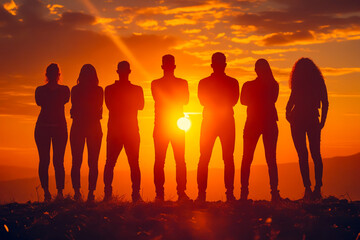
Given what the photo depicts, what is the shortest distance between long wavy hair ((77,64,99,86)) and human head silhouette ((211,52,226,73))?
3.08m

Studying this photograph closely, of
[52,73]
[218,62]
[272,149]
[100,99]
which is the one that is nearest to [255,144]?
[272,149]

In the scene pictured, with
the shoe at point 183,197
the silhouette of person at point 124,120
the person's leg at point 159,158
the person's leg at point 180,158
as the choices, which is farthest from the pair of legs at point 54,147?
the shoe at point 183,197

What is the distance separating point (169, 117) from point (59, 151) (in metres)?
3.21

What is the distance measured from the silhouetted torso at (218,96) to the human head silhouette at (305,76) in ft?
6.46

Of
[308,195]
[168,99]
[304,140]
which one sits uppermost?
[168,99]

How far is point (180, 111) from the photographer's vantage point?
1297 cm

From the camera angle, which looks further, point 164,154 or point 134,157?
point 134,157

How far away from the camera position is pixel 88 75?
13375 mm

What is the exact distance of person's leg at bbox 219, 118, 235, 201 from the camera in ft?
41.0

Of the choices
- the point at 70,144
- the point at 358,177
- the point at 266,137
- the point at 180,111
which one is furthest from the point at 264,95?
the point at 358,177

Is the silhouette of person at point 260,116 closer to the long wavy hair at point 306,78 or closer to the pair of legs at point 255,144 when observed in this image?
the pair of legs at point 255,144

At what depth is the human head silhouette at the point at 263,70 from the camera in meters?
12.7

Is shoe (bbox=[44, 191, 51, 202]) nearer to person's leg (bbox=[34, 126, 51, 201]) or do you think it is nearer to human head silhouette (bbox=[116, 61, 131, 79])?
person's leg (bbox=[34, 126, 51, 201])

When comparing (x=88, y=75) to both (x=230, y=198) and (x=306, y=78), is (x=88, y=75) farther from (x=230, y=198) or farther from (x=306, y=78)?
(x=306, y=78)
